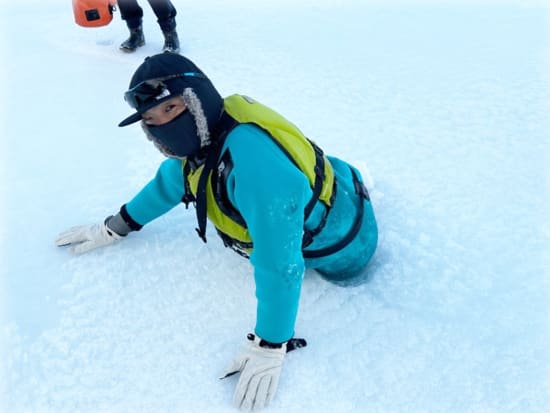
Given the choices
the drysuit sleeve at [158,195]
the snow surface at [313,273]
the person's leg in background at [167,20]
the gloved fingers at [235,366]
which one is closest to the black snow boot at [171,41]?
the person's leg in background at [167,20]

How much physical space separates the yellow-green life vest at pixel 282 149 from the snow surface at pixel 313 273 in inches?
15.6

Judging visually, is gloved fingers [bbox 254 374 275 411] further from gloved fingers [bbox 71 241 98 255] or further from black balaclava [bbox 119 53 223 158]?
gloved fingers [bbox 71 241 98 255]

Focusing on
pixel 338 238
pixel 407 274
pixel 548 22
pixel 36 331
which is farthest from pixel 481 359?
pixel 548 22

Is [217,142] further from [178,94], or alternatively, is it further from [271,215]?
[271,215]

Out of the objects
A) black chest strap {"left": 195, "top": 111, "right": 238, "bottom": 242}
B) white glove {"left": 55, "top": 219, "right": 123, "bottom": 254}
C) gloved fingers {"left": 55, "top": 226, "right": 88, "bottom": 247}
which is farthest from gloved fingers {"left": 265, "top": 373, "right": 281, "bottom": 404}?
gloved fingers {"left": 55, "top": 226, "right": 88, "bottom": 247}

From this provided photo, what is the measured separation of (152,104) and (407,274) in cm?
139

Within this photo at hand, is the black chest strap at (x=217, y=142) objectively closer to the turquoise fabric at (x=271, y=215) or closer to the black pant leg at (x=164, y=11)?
the turquoise fabric at (x=271, y=215)

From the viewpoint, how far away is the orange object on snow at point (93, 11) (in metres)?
3.96

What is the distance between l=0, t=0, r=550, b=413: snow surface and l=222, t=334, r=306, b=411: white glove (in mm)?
57

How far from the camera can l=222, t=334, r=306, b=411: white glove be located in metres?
1.83

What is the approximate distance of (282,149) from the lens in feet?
5.71

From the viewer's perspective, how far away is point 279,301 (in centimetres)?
175

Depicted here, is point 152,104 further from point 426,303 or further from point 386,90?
point 386,90

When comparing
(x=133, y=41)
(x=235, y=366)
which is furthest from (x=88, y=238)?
(x=133, y=41)
